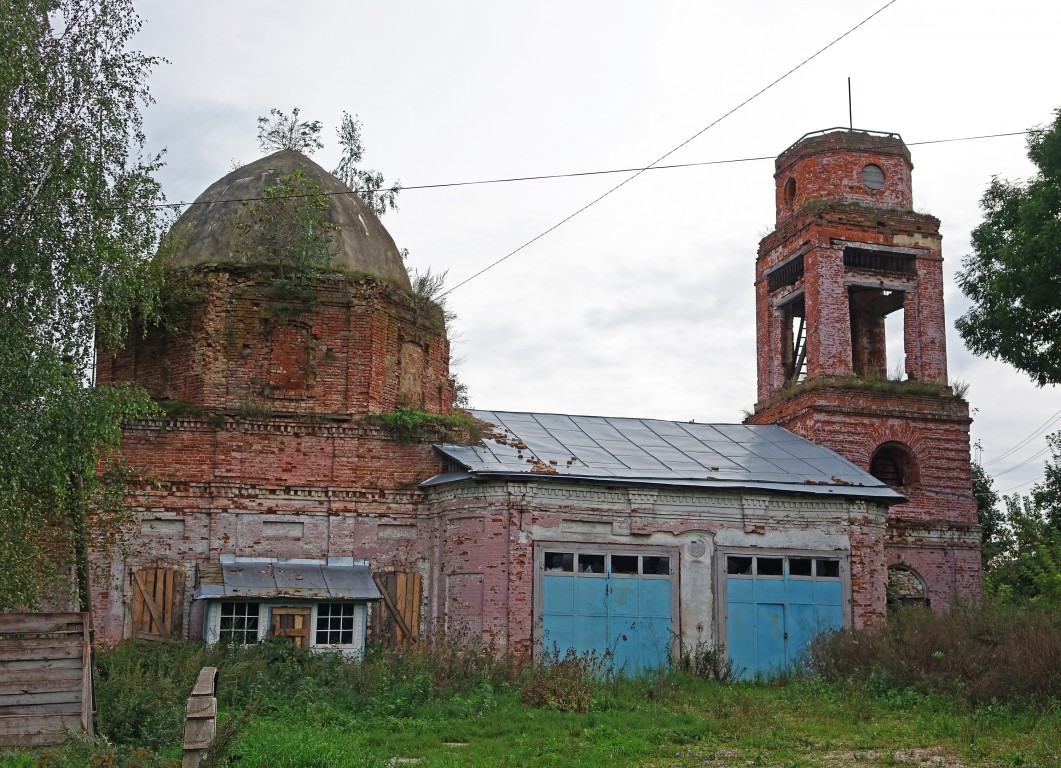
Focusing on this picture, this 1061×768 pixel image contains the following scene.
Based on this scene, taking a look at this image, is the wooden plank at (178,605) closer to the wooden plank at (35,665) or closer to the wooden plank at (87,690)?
the wooden plank at (87,690)

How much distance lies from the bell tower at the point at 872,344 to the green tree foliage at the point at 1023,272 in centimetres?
143

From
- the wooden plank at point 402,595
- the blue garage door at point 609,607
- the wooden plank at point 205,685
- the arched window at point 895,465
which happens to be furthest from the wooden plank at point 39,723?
the arched window at point 895,465

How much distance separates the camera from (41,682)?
11102 millimetres

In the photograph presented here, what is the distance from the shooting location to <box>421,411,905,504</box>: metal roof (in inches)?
735

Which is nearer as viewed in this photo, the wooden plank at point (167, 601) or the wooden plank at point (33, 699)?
the wooden plank at point (33, 699)

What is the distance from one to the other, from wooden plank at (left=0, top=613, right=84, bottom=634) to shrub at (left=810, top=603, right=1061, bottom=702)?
33.3ft

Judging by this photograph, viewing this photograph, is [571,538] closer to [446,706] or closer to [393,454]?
[393,454]

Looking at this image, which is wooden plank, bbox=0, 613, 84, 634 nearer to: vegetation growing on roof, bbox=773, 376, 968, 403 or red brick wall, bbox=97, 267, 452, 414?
red brick wall, bbox=97, 267, 452, 414

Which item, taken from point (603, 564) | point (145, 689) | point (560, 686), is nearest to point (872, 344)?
point (603, 564)

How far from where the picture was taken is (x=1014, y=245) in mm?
20984

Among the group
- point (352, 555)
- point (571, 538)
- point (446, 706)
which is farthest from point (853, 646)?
point (352, 555)

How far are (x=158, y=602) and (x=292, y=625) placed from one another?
6.78 ft

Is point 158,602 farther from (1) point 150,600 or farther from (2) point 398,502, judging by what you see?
(2) point 398,502

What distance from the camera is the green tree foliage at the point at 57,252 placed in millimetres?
12750
